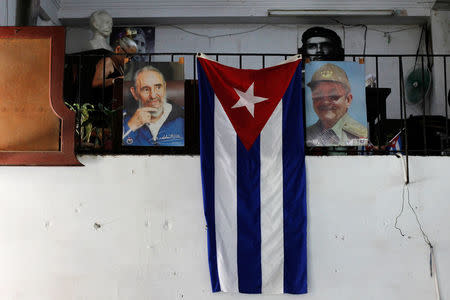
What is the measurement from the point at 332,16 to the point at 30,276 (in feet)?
16.9

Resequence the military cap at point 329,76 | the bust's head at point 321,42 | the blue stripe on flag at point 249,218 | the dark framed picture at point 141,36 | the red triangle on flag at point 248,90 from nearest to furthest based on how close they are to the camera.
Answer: the blue stripe on flag at point 249,218
the red triangle on flag at point 248,90
the military cap at point 329,76
the bust's head at point 321,42
the dark framed picture at point 141,36

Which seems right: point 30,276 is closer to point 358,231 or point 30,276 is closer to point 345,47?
point 358,231

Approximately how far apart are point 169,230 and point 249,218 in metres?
A: 0.69

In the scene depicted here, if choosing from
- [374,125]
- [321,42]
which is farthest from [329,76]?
[321,42]

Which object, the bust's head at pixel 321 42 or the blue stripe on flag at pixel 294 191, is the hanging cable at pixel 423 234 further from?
the bust's head at pixel 321 42

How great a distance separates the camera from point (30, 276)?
373 centimetres

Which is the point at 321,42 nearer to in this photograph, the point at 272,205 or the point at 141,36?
the point at 141,36

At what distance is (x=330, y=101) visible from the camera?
12.6 feet

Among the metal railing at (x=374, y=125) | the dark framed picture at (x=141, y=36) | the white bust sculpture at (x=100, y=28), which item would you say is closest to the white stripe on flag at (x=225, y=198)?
the metal railing at (x=374, y=125)

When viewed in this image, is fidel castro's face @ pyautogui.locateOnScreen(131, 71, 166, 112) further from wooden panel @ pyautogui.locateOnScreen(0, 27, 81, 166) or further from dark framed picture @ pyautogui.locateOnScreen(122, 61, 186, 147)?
wooden panel @ pyautogui.locateOnScreen(0, 27, 81, 166)

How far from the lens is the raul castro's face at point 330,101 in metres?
3.83

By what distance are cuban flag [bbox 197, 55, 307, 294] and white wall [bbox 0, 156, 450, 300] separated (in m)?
0.14

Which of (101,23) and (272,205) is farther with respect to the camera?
(101,23)

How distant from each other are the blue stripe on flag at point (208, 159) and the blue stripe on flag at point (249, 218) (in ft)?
0.70
